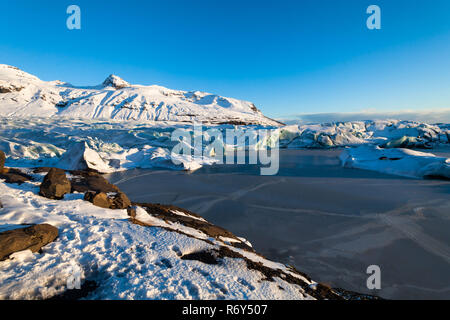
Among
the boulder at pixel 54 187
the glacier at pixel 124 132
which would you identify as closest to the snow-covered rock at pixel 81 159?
the glacier at pixel 124 132

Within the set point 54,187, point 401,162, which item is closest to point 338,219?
point 54,187

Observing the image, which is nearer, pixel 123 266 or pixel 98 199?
pixel 123 266

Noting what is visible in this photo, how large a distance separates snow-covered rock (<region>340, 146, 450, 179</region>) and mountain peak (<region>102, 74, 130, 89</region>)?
74.8m

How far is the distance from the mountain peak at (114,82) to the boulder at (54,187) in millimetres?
76657

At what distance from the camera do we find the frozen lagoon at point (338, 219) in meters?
2.55

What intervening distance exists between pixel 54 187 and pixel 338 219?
15.3 feet

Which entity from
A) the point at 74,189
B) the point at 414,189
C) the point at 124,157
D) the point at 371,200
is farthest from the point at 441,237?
the point at 124,157

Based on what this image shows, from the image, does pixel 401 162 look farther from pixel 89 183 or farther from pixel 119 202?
pixel 89 183

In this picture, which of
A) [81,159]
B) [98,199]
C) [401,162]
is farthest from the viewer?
[401,162]

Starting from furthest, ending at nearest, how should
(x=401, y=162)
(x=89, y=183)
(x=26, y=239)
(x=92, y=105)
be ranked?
(x=92, y=105) → (x=401, y=162) → (x=89, y=183) → (x=26, y=239)

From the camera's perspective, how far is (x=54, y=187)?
2.57m

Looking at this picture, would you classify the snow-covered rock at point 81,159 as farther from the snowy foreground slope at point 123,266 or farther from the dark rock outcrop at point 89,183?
Answer: the snowy foreground slope at point 123,266
